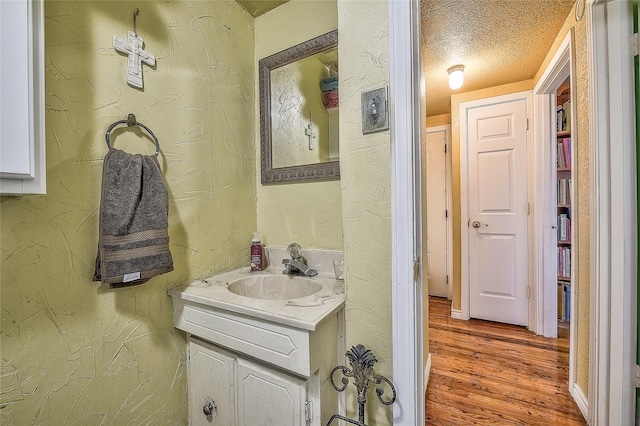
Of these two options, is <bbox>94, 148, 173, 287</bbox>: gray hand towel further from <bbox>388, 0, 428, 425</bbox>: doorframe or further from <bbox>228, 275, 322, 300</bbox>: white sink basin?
<bbox>388, 0, 428, 425</bbox>: doorframe

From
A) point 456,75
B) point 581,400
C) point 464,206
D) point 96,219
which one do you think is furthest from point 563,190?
point 96,219

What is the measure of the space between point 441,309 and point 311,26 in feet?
9.50

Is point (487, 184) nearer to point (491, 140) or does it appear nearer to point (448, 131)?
point (491, 140)

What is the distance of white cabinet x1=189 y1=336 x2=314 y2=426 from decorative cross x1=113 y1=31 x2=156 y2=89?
1.05 metres

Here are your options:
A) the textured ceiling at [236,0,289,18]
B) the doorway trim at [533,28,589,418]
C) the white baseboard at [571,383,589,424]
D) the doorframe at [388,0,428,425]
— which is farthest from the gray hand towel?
the doorway trim at [533,28,589,418]

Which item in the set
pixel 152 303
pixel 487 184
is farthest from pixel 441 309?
pixel 152 303

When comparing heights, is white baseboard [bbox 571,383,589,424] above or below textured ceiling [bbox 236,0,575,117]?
below

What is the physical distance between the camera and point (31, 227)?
2.61ft

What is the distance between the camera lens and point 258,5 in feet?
4.76

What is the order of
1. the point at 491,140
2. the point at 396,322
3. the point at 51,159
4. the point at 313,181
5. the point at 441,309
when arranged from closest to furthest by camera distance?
1. the point at 396,322
2. the point at 51,159
3. the point at 313,181
4. the point at 491,140
5. the point at 441,309

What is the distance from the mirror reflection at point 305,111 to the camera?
133 cm

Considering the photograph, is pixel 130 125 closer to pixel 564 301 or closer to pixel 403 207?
pixel 403 207

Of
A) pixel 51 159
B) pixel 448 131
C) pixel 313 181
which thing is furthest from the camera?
pixel 448 131

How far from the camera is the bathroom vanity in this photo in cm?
81
